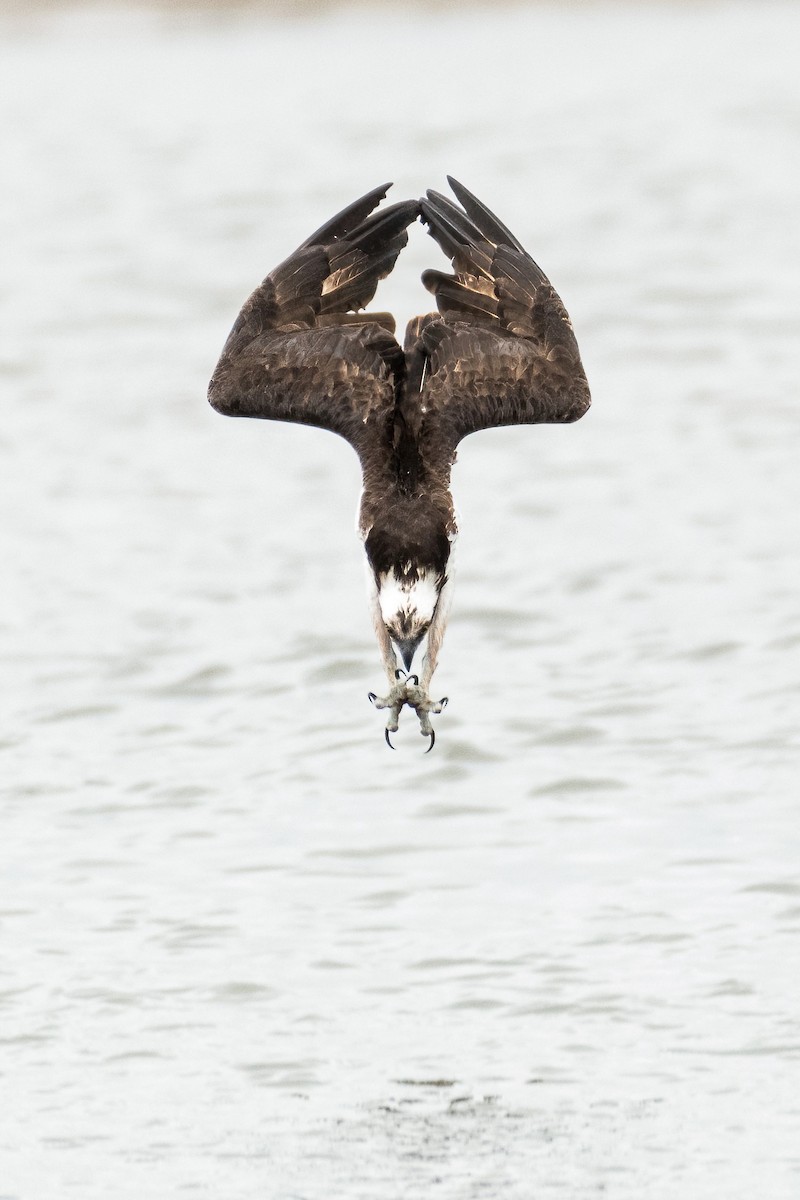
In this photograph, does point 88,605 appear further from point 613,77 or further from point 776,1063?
point 613,77

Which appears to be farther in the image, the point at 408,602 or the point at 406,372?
the point at 406,372

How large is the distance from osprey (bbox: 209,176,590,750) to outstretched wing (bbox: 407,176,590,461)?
10mm

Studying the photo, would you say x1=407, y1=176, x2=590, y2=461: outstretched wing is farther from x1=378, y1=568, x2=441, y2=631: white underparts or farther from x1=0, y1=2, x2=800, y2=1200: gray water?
x1=0, y1=2, x2=800, y2=1200: gray water

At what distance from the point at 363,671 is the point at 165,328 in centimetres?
1553

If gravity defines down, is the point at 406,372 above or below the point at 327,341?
below

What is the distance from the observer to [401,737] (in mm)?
22703

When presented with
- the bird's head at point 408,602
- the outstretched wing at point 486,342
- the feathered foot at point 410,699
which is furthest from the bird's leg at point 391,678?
the outstretched wing at point 486,342

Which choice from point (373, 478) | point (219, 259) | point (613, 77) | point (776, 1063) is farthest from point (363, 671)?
point (613, 77)

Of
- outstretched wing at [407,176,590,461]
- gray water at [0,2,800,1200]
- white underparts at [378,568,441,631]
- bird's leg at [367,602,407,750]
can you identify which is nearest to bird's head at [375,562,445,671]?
white underparts at [378,568,441,631]

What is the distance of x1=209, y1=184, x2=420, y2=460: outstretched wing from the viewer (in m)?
13.7

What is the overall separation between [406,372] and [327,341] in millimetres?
537

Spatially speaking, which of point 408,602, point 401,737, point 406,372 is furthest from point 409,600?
point 401,737

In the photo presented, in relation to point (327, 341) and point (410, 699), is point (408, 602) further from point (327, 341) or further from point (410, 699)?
point (327, 341)

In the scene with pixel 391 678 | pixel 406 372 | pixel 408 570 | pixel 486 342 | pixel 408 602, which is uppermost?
pixel 486 342
